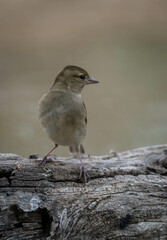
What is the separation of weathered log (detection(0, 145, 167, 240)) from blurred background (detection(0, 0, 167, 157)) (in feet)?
10.7

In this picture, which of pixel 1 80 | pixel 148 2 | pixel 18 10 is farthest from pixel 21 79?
pixel 148 2

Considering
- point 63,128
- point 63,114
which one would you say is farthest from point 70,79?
point 63,128

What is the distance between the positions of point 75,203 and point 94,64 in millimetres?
6864

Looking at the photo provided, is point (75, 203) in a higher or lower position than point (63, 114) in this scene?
lower

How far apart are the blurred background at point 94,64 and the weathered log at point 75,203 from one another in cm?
325

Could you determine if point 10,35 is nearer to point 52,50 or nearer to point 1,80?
point 52,50

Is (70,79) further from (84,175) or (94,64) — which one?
(94,64)

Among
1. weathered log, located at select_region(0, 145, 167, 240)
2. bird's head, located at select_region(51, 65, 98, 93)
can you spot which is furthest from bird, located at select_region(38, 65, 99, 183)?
weathered log, located at select_region(0, 145, 167, 240)

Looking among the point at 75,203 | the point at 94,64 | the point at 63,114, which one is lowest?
the point at 75,203

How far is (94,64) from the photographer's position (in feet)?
34.7

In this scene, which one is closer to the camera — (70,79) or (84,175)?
(84,175)

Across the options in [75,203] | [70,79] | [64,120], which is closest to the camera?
[75,203]

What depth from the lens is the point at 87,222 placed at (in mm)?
3904

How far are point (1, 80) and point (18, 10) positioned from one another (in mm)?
3005
